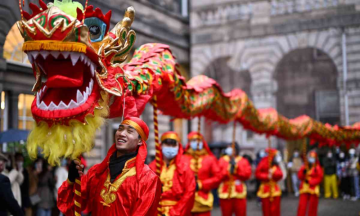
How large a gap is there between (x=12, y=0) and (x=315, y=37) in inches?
541

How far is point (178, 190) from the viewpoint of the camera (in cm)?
670

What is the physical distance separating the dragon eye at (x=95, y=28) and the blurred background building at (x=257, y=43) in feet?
30.1

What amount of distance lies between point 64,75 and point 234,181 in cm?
686

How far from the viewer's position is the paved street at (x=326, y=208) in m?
12.7

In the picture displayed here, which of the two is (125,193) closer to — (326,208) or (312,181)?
(312,181)

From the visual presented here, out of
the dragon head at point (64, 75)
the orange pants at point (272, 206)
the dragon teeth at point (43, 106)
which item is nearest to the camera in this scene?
the dragon head at point (64, 75)

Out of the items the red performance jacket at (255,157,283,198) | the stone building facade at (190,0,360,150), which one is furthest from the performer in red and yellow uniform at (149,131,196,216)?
the stone building facade at (190,0,360,150)

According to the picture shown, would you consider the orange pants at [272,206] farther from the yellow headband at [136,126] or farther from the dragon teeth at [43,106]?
the dragon teeth at [43,106]

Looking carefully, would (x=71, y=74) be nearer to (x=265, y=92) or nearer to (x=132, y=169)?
(x=132, y=169)

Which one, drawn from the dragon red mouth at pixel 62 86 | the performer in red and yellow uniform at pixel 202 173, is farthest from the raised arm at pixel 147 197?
the performer in red and yellow uniform at pixel 202 173

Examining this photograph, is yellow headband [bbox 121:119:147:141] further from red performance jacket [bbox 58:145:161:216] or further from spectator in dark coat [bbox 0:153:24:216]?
spectator in dark coat [bbox 0:153:24:216]

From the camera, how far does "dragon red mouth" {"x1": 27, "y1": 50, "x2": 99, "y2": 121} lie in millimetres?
4133

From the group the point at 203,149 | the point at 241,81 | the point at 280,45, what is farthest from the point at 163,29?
the point at 203,149

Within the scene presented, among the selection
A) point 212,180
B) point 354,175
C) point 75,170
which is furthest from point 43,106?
point 354,175
